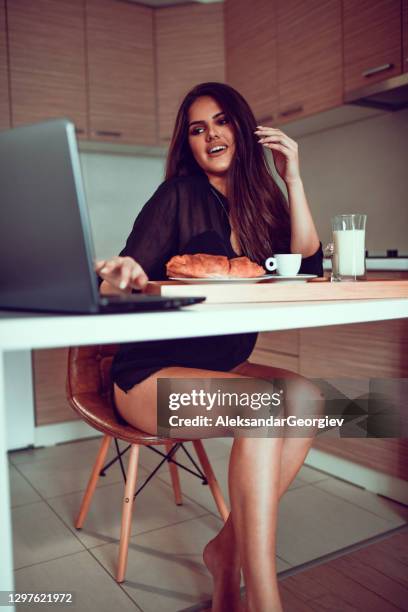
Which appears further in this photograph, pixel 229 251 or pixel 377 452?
pixel 377 452

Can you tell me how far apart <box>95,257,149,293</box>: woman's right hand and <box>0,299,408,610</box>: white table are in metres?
0.16

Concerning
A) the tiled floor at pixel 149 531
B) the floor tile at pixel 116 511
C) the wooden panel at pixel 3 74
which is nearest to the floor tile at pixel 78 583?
the tiled floor at pixel 149 531

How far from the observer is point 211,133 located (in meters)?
1.56

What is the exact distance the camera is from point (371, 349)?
200cm

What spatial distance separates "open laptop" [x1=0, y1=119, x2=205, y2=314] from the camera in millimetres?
603

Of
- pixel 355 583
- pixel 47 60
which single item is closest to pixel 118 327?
pixel 355 583

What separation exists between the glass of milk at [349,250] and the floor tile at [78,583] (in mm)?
973

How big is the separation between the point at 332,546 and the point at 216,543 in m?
0.63

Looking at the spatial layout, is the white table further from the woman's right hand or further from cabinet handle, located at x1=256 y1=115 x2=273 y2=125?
cabinet handle, located at x1=256 y1=115 x2=273 y2=125

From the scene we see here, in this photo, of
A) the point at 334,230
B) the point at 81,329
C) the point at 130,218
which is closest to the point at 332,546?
the point at 334,230

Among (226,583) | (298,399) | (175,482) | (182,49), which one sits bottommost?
(175,482)

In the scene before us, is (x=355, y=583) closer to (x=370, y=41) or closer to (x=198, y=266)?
(x=198, y=266)

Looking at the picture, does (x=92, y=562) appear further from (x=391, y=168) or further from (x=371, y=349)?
(x=391, y=168)

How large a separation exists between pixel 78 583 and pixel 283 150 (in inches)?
49.7
